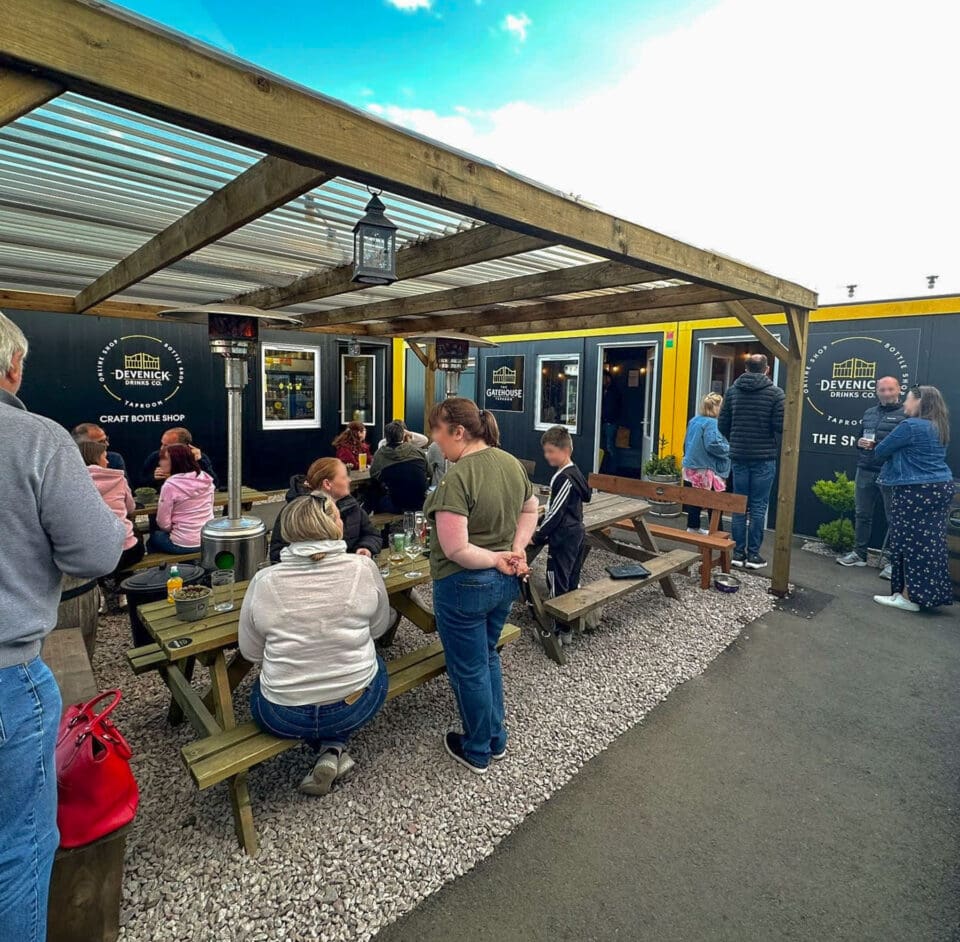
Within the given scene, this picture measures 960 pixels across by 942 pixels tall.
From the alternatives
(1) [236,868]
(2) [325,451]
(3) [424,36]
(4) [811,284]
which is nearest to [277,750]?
(1) [236,868]

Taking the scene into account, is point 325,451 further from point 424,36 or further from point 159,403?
point 424,36

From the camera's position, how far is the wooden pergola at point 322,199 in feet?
4.77

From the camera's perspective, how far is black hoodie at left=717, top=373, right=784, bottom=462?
5.57 meters

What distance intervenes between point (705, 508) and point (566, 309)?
2.35 meters

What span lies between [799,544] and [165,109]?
22.7 ft

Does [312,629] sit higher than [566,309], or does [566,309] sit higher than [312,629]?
[566,309]

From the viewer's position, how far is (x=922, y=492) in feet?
14.5

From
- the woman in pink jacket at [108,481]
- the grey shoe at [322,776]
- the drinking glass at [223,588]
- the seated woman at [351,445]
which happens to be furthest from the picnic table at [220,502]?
the grey shoe at [322,776]

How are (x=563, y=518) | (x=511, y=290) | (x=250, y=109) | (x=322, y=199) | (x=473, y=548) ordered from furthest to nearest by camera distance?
1. (x=511, y=290)
2. (x=563, y=518)
3. (x=322, y=199)
4. (x=473, y=548)
5. (x=250, y=109)

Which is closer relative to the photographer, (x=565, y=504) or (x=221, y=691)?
(x=221, y=691)

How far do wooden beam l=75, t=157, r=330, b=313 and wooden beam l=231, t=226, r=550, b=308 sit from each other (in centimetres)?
82

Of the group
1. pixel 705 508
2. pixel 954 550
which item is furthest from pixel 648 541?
pixel 954 550

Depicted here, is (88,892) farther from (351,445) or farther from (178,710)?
(351,445)

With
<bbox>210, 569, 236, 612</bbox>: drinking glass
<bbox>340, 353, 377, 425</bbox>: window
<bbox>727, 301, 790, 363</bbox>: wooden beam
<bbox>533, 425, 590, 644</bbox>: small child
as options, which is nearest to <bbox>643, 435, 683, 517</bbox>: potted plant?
<bbox>727, 301, 790, 363</bbox>: wooden beam
